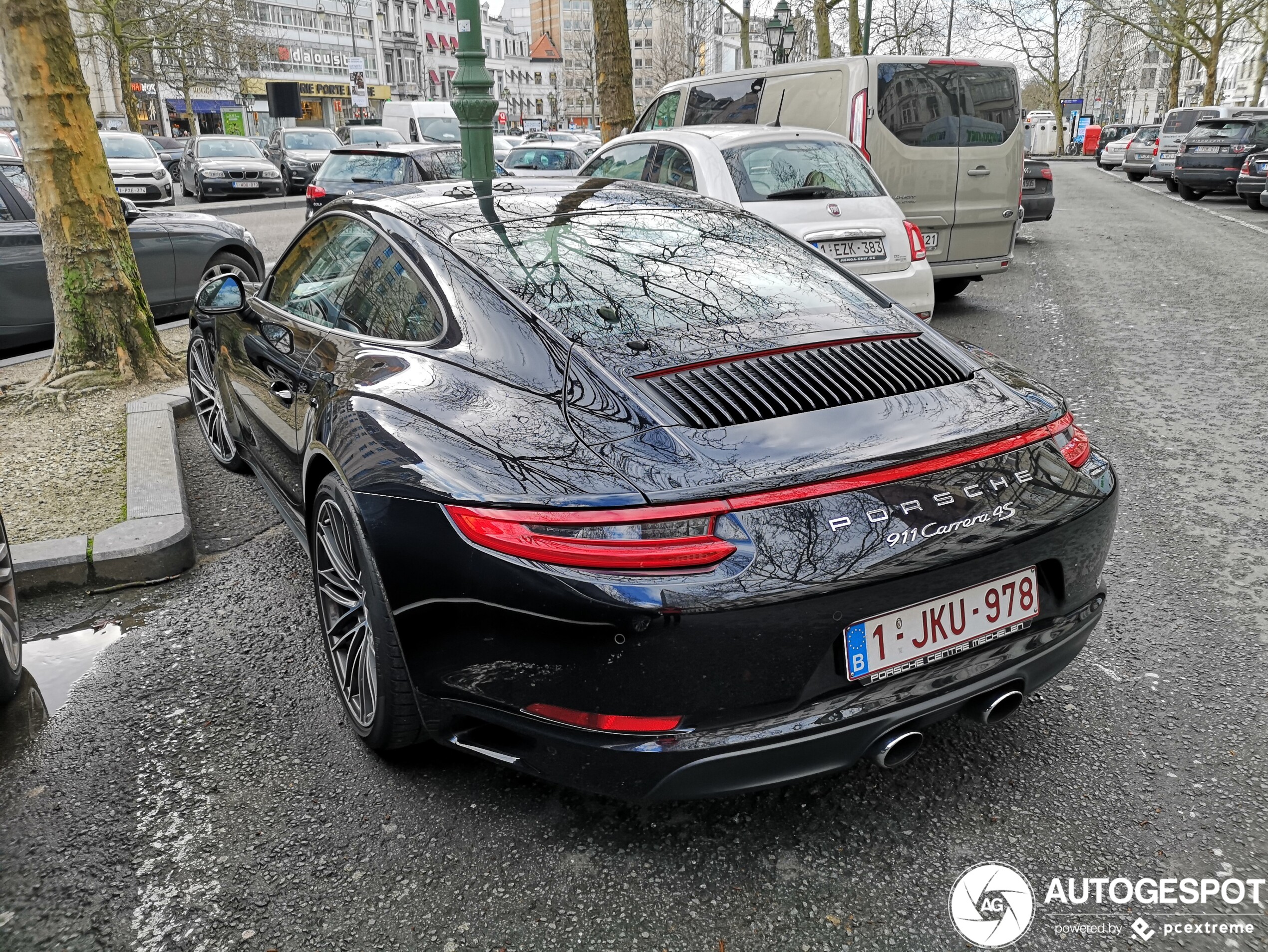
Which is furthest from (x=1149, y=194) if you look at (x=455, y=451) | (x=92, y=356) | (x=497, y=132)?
(x=497, y=132)

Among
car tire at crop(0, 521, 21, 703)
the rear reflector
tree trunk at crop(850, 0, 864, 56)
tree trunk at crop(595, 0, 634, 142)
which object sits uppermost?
tree trunk at crop(850, 0, 864, 56)

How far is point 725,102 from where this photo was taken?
32.2 feet

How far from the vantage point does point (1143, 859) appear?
229cm

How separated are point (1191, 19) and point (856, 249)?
48.8 metres

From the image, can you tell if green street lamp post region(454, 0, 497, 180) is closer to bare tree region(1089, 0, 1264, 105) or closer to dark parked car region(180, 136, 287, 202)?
dark parked car region(180, 136, 287, 202)

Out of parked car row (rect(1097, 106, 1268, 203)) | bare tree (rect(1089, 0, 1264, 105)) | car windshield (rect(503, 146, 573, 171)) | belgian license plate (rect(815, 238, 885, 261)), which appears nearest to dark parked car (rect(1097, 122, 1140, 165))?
bare tree (rect(1089, 0, 1264, 105))

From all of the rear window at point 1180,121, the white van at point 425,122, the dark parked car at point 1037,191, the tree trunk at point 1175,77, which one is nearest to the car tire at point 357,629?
the dark parked car at point 1037,191

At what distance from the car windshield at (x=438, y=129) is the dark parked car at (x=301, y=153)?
2092 millimetres

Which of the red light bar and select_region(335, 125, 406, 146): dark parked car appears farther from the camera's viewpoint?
select_region(335, 125, 406, 146): dark parked car

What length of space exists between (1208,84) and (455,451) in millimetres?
53354

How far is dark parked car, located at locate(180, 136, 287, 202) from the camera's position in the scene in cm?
2325

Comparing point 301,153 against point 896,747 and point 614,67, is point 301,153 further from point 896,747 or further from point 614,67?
point 896,747

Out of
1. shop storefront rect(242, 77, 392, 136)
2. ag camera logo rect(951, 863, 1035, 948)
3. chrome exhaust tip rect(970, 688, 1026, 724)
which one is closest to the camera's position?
ag camera logo rect(951, 863, 1035, 948)

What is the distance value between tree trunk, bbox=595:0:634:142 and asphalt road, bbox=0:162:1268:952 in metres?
13.4
